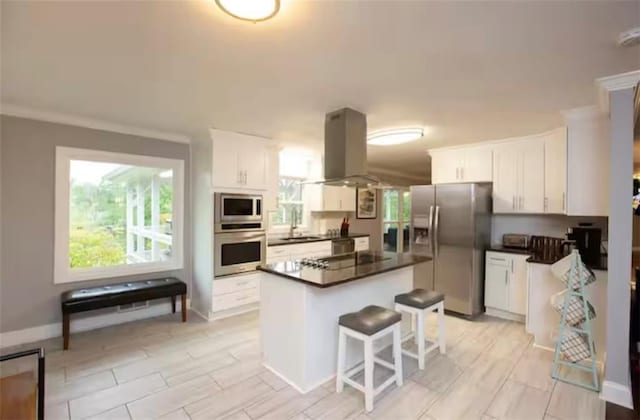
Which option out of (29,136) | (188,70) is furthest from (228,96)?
(29,136)

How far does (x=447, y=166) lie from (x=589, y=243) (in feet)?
6.83

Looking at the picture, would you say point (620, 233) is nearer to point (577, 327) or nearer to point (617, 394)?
point (577, 327)

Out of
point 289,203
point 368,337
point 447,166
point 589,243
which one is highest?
point 447,166

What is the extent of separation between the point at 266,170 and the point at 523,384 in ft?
11.8

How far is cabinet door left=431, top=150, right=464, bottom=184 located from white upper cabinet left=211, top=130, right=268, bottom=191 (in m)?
2.63

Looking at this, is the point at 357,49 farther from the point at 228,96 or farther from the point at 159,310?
the point at 159,310

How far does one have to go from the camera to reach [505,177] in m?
4.16

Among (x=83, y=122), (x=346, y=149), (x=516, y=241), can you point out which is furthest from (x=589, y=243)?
(x=83, y=122)

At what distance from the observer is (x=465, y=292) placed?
13.0ft

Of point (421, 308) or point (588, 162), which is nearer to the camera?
point (421, 308)

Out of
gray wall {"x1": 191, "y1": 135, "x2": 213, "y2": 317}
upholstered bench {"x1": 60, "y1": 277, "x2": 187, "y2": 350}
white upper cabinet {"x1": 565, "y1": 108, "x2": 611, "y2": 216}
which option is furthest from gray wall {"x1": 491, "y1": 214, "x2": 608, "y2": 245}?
upholstered bench {"x1": 60, "y1": 277, "x2": 187, "y2": 350}

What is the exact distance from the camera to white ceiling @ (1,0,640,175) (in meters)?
1.53

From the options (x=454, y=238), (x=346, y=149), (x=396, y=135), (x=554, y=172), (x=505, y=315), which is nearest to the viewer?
(x=346, y=149)

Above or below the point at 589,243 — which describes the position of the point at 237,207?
above
